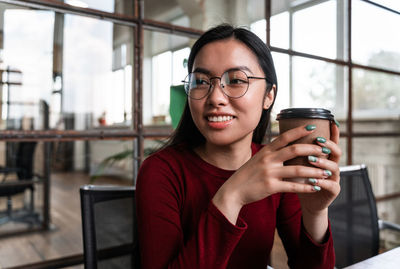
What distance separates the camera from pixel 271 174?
21.8 inches

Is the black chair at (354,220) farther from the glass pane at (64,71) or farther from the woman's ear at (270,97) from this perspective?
the glass pane at (64,71)

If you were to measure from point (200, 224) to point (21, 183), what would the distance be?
1.86 meters

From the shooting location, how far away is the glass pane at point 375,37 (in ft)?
6.89

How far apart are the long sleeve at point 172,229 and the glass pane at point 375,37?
175cm

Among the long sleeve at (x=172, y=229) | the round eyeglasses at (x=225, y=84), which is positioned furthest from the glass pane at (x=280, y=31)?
the long sleeve at (x=172, y=229)

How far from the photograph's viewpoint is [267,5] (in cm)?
165

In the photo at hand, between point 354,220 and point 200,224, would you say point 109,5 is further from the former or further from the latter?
point 354,220

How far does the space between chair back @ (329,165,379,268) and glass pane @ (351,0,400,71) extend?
3.63 feet

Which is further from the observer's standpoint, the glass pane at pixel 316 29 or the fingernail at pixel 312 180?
the glass pane at pixel 316 29

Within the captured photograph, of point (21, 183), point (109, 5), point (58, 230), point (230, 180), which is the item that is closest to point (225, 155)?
point (230, 180)

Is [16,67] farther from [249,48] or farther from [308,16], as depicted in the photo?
[308,16]

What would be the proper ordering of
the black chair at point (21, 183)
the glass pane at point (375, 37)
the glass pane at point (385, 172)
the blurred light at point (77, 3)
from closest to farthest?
the blurred light at point (77, 3) < the black chair at point (21, 183) < the glass pane at point (375, 37) < the glass pane at point (385, 172)

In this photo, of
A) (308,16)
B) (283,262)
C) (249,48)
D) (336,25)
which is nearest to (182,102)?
(249,48)

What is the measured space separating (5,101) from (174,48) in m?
0.80
